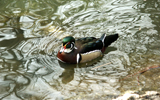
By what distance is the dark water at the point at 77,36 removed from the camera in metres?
4.89

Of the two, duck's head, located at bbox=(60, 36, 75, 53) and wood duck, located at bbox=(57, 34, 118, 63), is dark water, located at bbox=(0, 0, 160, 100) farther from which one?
duck's head, located at bbox=(60, 36, 75, 53)

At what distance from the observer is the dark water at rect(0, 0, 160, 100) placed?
4893mm

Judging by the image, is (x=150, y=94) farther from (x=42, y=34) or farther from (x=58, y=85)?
(x=42, y=34)

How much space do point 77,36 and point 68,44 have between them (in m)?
1.15

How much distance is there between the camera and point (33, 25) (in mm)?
7727

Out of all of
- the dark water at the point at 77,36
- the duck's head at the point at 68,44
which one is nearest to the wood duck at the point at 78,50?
the duck's head at the point at 68,44

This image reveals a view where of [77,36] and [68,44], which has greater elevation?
[68,44]

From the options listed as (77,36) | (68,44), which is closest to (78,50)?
(68,44)

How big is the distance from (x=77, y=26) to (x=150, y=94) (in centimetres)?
432

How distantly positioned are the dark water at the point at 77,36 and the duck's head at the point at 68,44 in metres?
0.41

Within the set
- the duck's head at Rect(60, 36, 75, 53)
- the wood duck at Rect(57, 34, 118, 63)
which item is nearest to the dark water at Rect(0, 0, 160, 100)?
the wood duck at Rect(57, 34, 118, 63)

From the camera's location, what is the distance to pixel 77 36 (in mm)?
7086

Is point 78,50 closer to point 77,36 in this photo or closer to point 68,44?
point 68,44

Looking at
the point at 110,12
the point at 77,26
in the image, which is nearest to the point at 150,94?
the point at 77,26
